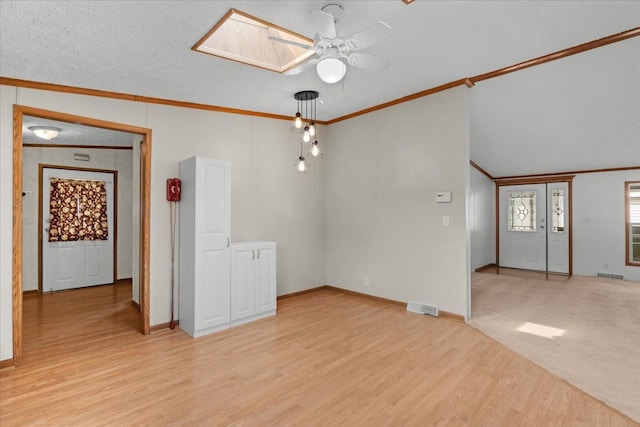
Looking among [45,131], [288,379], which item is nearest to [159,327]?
[288,379]

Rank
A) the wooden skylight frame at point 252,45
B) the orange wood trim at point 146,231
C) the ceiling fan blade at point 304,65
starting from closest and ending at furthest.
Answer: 1. the ceiling fan blade at point 304,65
2. the wooden skylight frame at point 252,45
3. the orange wood trim at point 146,231

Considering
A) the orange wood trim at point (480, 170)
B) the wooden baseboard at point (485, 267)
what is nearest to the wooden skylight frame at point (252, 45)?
the orange wood trim at point (480, 170)

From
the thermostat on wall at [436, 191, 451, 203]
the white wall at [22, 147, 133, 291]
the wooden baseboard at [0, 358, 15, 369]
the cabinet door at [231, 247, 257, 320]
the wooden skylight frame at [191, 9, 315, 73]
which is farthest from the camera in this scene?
the white wall at [22, 147, 133, 291]

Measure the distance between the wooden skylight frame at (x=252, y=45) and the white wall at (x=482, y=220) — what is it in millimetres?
5171

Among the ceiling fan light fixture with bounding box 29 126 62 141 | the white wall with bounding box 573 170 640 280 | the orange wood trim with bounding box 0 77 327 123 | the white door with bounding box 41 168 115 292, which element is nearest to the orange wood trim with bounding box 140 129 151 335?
the orange wood trim with bounding box 0 77 327 123

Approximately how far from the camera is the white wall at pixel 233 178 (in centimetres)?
308

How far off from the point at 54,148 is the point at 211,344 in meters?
5.17

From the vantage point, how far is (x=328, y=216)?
5805 mm

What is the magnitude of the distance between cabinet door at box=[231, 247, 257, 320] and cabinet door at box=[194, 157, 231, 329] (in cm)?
8

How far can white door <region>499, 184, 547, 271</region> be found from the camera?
762 cm

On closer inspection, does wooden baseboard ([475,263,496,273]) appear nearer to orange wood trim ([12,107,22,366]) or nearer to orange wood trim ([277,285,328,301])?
orange wood trim ([277,285,328,301])

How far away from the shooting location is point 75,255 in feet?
20.0

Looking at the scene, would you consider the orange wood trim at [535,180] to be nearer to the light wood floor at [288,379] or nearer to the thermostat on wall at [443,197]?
the thermostat on wall at [443,197]

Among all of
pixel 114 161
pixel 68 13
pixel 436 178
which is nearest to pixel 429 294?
pixel 436 178
